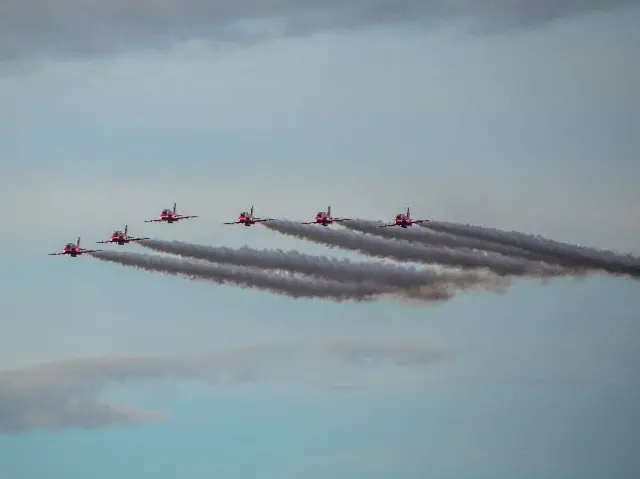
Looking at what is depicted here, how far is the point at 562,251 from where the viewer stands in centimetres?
14375

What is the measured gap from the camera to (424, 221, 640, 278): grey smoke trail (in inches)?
5595

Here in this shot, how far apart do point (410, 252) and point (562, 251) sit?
12.3m

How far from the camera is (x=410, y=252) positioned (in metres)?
148

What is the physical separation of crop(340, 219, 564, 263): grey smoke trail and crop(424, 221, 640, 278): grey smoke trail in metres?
0.33

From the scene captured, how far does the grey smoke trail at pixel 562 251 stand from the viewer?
14212cm

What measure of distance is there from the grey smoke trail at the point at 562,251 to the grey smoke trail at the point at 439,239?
0.33m

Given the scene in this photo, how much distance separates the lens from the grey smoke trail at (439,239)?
145 meters

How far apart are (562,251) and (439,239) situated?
10164mm

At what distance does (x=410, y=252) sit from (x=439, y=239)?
2.56m

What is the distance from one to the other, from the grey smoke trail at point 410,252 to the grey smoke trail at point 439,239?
0.44 metres

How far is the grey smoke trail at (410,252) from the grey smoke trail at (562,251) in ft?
3.80

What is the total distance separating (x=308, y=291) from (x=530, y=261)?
59.7 ft

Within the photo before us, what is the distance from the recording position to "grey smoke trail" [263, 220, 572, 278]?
14450cm

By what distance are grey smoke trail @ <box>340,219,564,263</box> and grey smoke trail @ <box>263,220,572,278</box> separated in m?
0.44
